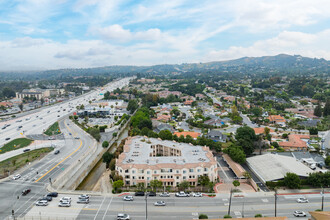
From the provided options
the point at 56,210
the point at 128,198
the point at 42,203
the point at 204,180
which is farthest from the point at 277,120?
the point at 42,203

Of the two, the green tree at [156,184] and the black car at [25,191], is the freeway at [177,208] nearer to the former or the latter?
the green tree at [156,184]

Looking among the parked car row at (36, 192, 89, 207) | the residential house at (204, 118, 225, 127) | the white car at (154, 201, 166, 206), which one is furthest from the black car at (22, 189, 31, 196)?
the residential house at (204, 118, 225, 127)

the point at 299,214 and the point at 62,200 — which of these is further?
the point at 62,200

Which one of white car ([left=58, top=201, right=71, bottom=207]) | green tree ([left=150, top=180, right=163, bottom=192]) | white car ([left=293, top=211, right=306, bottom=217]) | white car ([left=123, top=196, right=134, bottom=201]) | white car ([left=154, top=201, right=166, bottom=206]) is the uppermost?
green tree ([left=150, top=180, right=163, bottom=192])

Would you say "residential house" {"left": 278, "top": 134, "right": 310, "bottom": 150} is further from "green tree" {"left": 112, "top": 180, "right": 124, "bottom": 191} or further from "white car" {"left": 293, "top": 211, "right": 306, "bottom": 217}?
"green tree" {"left": 112, "top": 180, "right": 124, "bottom": 191}

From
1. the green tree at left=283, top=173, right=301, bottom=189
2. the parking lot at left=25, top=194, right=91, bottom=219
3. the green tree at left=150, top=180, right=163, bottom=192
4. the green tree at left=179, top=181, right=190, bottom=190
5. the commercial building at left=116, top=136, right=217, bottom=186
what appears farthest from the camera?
the commercial building at left=116, top=136, right=217, bottom=186

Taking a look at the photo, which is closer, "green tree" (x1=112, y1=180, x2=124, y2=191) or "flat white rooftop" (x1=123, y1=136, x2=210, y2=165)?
"green tree" (x1=112, y1=180, x2=124, y2=191)

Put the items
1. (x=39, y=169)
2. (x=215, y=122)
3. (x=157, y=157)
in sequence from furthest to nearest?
(x=215, y=122)
(x=39, y=169)
(x=157, y=157)

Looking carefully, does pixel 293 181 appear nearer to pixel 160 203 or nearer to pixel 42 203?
pixel 160 203

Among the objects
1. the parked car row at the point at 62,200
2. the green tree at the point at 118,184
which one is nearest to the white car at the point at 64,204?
the parked car row at the point at 62,200

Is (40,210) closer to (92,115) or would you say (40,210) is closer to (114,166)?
(114,166)
